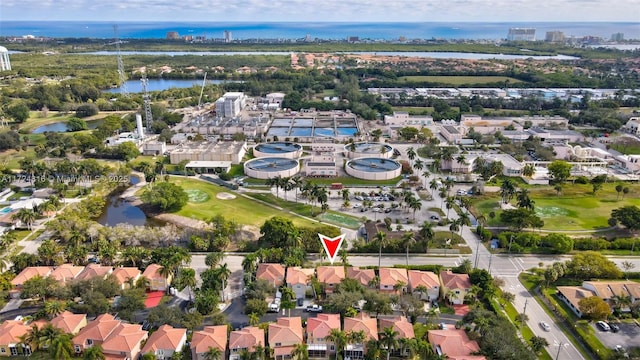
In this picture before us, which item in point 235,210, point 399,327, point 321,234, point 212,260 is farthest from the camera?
point 235,210

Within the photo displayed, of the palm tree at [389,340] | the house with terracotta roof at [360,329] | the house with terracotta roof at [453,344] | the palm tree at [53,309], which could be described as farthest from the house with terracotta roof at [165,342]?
the house with terracotta roof at [453,344]

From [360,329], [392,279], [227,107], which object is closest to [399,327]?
[360,329]

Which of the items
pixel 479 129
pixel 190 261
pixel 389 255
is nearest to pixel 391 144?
pixel 479 129

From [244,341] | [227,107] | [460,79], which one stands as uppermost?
[460,79]

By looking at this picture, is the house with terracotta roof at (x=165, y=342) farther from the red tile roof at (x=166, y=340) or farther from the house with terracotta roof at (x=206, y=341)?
the house with terracotta roof at (x=206, y=341)

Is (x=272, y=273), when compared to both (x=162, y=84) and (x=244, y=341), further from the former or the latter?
(x=162, y=84)

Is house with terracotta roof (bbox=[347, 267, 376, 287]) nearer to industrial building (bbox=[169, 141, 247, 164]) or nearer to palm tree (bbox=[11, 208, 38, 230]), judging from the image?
palm tree (bbox=[11, 208, 38, 230])
